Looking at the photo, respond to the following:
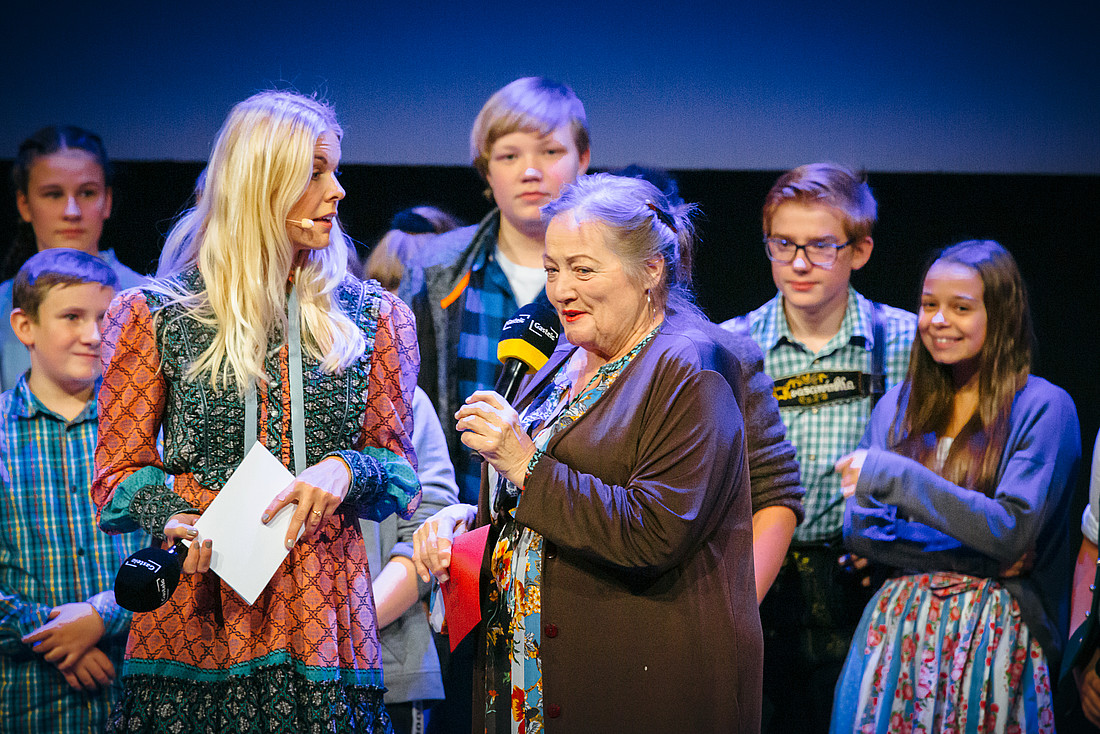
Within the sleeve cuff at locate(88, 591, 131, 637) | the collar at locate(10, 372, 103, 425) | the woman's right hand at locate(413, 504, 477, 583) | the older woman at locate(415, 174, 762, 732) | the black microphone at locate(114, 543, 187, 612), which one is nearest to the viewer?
the black microphone at locate(114, 543, 187, 612)

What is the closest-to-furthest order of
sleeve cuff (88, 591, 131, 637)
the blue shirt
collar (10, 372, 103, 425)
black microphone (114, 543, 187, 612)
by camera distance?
1. black microphone (114, 543, 187, 612)
2. sleeve cuff (88, 591, 131, 637)
3. collar (10, 372, 103, 425)
4. the blue shirt

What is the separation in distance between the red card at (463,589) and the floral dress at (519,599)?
0.03 m

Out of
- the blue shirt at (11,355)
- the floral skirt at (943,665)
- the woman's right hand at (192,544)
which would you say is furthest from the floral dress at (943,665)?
the blue shirt at (11,355)

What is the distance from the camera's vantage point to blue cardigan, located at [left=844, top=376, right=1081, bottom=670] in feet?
8.85

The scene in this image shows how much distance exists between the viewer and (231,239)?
1.92 meters

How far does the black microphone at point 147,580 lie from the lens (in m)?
1.63

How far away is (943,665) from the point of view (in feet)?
8.86

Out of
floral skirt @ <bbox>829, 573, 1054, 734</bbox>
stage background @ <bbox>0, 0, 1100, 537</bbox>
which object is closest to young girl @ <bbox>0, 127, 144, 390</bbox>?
stage background @ <bbox>0, 0, 1100, 537</bbox>

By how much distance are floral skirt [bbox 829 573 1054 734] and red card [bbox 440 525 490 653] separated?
137 centimetres

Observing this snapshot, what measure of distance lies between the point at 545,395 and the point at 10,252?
8.52ft

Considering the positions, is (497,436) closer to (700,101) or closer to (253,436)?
(253,436)

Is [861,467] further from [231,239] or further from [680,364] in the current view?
[231,239]

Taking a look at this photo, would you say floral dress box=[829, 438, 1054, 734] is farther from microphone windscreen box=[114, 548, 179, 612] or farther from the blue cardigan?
microphone windscreen box=[114, 548, 179, 612]

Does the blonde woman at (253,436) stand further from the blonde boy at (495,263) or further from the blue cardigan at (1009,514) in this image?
the blue cardigan at (1009,514)
